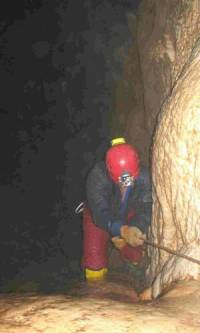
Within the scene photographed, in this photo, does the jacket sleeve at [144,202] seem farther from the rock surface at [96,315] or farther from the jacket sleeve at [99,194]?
the rock surface at [96,315]

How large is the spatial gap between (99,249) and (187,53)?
9.63 feet

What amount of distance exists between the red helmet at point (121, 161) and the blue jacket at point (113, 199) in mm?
275

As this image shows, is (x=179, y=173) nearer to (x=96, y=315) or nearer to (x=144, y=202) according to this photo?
(x=144, y=202)

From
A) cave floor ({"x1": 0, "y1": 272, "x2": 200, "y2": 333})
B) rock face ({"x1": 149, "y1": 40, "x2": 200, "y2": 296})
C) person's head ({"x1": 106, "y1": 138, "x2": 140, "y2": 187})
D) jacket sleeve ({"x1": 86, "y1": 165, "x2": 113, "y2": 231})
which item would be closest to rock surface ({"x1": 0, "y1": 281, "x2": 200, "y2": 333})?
cave floor ({"x1": 0, "y1": 272, "x2": 200, "y2": 333})

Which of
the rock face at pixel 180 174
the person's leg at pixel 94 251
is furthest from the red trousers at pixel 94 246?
the rock face at pixel 180 174

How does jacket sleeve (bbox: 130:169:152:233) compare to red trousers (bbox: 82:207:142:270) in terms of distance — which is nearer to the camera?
jacket sleeve (bbox: 130:169:152:233)

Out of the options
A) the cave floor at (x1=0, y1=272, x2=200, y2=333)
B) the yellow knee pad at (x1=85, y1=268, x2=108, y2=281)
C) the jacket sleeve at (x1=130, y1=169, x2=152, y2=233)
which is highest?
the jacket sleeve at (x1=130, y1=169, x2=152, y2=233)

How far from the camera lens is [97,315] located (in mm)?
2215

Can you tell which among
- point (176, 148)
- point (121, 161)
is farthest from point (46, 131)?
point (176, 148)

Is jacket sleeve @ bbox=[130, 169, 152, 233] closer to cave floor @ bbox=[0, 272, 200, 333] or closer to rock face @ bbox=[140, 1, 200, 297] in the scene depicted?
rock face @ bbox=[140, 1, 200, 297]

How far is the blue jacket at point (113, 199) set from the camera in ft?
14.6

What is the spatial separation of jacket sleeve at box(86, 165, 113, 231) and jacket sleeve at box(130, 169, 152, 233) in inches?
14.4

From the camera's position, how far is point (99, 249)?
5281 mm

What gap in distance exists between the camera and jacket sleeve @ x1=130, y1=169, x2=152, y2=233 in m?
4.44
